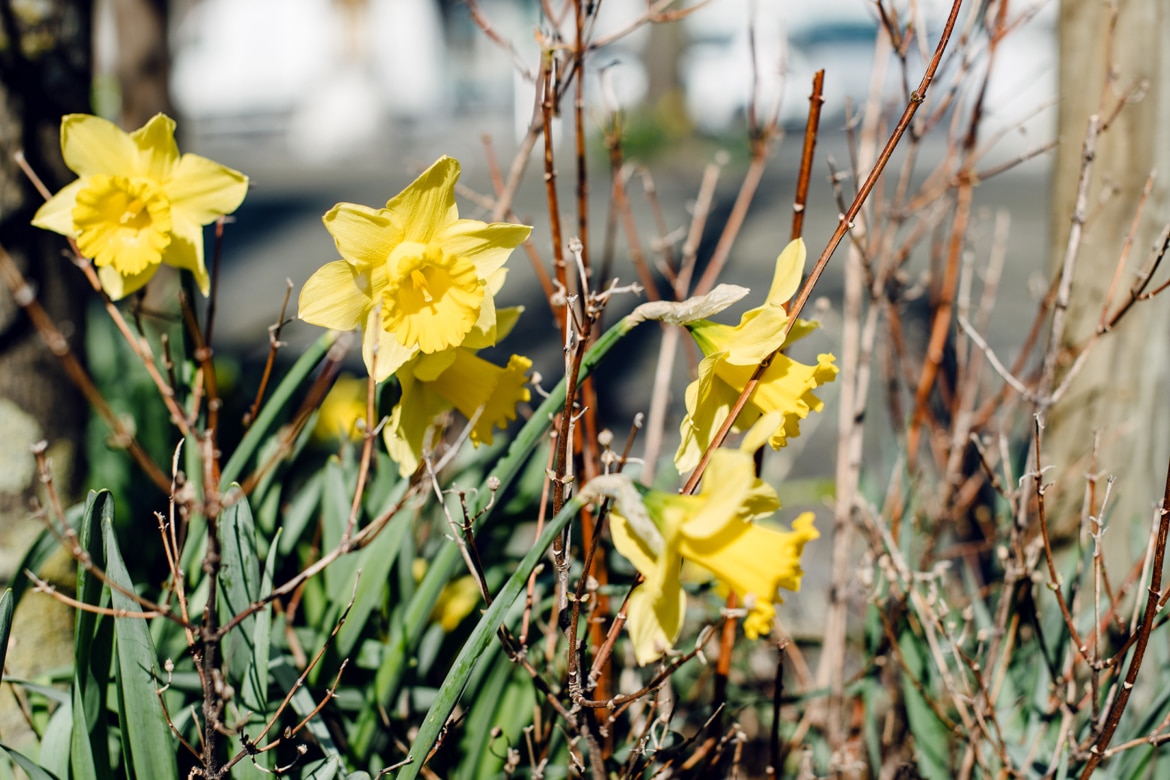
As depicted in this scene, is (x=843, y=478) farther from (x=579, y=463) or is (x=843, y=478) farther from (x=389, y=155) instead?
(x=389, y=155)

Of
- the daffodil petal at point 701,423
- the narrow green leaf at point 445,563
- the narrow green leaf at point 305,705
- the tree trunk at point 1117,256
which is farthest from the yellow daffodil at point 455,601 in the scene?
the tree trunk at point 1117,256

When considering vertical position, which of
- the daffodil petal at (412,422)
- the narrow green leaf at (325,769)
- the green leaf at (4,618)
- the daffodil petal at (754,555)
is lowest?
the narrow green leaf at (325,769)

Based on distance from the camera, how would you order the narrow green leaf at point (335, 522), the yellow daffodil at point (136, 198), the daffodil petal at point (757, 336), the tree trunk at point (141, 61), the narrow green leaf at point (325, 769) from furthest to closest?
1. the tree trunk at point (141, 61)
2. the narrow green leaf at point (335, 522)
3. the yellow daffodil at point (136, 198)
4. the narrow green leaf at point (325, 769)
5. the daffodil petal at point (757, 336)

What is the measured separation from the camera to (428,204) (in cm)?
106

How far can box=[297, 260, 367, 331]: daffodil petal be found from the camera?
103 centimetres

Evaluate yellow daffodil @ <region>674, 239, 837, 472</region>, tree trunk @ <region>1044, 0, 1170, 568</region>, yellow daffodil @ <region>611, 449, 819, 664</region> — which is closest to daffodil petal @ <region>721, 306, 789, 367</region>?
yellow daffodil @ <region>674, 239, 837, 472</region>

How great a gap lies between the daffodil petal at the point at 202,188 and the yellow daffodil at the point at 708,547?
2.34 ft

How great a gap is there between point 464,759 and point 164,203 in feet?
2.93

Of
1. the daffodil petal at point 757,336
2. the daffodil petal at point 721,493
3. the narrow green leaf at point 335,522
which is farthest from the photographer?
the narrow green leaf at point 335,522

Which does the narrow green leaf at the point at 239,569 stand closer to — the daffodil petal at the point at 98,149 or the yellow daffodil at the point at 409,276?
the yellow daffodil at the point at 409,276

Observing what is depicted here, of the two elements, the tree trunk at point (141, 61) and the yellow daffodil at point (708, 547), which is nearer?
the yellow daffodil at point (708, 547)

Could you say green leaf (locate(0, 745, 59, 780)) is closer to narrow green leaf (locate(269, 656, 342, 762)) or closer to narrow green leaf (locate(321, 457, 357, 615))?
narrow green leaf (locate(269, 656, 342, 762))

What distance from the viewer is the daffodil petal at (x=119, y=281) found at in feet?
4.14

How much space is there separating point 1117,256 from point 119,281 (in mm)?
1737
